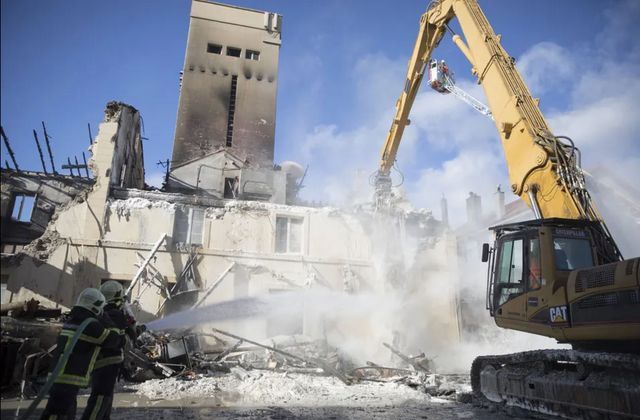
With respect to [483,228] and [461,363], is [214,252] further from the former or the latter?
[483,228]

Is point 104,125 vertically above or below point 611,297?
above

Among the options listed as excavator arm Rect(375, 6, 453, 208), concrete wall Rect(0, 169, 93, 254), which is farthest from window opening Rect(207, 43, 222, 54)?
excavator arm Rect(375, 6, 453, 208)

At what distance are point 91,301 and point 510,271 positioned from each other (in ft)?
22.2

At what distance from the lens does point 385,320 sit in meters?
15.9

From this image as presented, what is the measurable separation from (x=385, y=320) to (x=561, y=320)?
10279 millimetres

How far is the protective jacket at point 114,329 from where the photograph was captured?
500 centimetres

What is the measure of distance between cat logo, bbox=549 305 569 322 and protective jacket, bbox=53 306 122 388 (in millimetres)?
6357

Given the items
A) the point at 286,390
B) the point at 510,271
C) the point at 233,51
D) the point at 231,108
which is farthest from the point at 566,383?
the point at 233,51

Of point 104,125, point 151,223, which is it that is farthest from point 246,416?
point 104,125

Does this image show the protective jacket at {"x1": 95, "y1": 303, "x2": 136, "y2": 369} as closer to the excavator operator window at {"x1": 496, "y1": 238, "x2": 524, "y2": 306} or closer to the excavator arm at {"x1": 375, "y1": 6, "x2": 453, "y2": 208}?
the excavator operator window at {"x1": 496, "y1": 238, "x2": 524, "y2": 306}

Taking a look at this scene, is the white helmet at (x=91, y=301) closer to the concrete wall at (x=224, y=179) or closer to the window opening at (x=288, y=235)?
the window opening at (x=288, y=235)

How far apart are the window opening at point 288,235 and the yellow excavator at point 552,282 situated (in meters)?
9.81

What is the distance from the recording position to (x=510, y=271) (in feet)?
23.7

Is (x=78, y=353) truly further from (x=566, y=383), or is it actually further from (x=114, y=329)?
(x=566, y=383)
